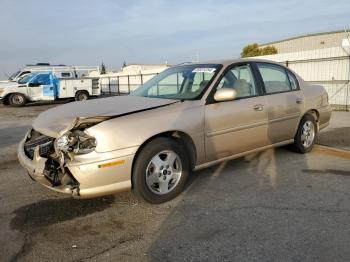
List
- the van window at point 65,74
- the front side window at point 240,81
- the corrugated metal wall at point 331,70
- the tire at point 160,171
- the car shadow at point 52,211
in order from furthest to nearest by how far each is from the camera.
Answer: the van window at point 65,74
the corrugated metal wall at point 331,70
the front side window at point 240,81
the tire at point 160,171
the car shadow at point 52,211

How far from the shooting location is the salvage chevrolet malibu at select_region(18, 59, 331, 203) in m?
3.58

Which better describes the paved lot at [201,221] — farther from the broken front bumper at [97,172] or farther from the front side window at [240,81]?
the front side window at [240,81]

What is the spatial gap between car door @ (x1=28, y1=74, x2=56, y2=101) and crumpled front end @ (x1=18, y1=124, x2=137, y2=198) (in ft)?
57.3

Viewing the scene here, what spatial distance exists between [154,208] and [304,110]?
10.4 feet

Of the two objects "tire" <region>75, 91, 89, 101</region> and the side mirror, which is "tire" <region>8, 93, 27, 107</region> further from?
the side mirror

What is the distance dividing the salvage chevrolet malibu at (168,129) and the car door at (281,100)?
2 centimetres

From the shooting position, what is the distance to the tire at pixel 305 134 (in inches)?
229

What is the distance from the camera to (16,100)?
19.8 meters

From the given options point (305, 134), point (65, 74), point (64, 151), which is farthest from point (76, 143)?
point (65, 74)

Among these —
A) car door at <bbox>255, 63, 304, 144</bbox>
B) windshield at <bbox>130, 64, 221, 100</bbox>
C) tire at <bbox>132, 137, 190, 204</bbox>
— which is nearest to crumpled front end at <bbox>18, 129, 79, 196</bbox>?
tire at <bbox>132, 137, 190, 204</bbox>

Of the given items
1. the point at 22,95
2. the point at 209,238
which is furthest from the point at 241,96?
the point at 22,95

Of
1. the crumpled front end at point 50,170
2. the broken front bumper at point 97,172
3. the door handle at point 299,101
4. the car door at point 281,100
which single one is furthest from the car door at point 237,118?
the crumpled front end at point 50,170

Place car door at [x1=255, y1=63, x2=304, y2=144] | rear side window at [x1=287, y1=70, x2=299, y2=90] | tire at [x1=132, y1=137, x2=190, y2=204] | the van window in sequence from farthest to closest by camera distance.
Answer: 1. the van window
2. rear side window at [x1=287, y1=70, x2=299, y2=90]
3. car door at [x1=255, y1=63, x2=304, y2=144]
4. tire at [x1=132, y1=137, x2=190, y2=204]

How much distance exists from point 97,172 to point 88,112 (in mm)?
802
